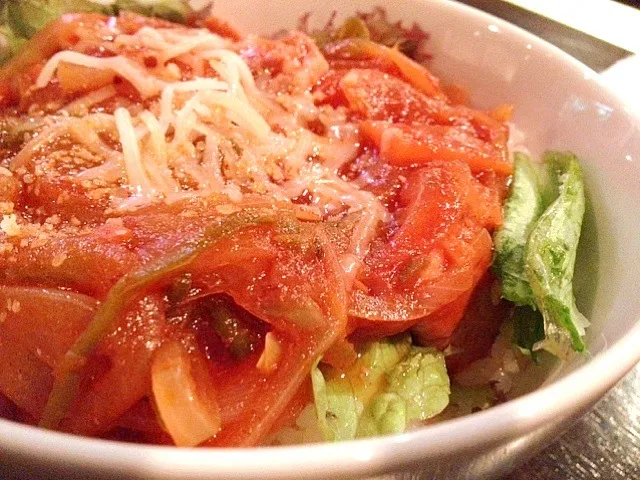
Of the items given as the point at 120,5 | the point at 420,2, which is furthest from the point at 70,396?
the point at 420,2

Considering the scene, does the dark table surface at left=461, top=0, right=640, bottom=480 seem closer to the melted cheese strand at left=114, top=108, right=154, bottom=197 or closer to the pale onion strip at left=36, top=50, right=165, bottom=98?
the melted cheese strand at left=114, top=108, right=154, bottom=197

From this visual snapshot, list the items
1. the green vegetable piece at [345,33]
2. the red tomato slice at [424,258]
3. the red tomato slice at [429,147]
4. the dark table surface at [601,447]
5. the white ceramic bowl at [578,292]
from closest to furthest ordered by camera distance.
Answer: the white ceramic bowl at [578,292], the red tomato slice at [424,258], the dark table surface at [601,447], the red tomato slice at [429,147], the green vegetable piece at [345,33]

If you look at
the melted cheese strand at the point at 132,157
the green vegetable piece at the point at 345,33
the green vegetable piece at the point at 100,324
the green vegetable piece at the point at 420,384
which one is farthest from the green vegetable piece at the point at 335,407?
the green vegetable piece at the point at 345,33

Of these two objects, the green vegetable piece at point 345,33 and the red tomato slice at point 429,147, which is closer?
the red tomato slice at point 429,147

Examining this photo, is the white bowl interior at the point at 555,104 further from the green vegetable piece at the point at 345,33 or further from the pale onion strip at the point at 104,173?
the pale onion strip at the point at 104,173

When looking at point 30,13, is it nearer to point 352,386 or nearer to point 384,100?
point 384,100

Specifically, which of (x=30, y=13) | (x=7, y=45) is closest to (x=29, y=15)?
(x=30, y=13)
